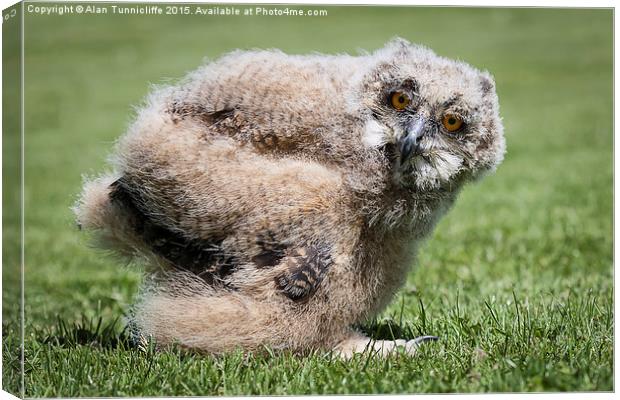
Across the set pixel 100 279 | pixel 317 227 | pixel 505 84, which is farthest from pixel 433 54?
pixel 505 84

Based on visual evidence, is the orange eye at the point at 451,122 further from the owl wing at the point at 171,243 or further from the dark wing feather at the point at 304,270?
the owl wing at the point at 171,243

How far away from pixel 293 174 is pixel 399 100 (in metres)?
0.64

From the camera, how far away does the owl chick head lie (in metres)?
4.45

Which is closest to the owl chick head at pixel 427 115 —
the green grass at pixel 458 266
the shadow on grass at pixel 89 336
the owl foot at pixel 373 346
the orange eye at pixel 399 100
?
the orange eye at pixel 399 100

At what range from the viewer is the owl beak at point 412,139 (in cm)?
438

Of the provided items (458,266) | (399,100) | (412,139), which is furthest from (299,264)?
(458,266)

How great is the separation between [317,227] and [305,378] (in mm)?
750

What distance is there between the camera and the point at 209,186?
4.48 meters

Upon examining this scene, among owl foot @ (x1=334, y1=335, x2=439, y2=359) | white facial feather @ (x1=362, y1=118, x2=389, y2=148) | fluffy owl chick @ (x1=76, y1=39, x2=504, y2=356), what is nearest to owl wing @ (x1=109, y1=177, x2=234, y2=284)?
fluffy owl chick @ (x1=76, y1=39, x2=504, y2=356)

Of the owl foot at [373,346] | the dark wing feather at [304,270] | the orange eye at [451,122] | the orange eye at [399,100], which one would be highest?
the orange eye at [399,100]

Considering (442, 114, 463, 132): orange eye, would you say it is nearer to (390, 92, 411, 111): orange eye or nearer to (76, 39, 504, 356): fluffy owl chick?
(76, 39, 504, 356): fluffy owl chick

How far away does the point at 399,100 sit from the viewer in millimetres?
4484

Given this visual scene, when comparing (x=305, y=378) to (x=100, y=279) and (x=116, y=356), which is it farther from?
(x=100, y=279)

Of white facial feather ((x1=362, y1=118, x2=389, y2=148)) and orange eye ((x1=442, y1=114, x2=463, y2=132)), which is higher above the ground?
orange eye ((x1=442, y1=114, x2=463, y2=132))
